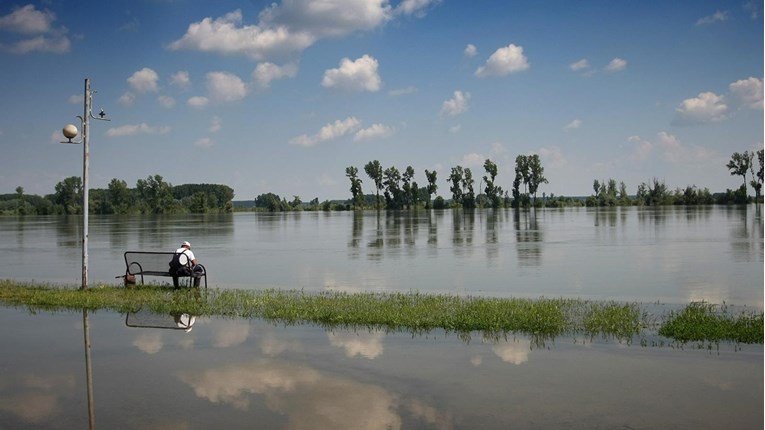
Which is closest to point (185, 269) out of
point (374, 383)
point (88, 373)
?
point (88, 373)

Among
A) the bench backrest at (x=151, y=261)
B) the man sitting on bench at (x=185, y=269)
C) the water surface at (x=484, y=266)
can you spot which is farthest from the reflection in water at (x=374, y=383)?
the water surface at (x=484, y=266)

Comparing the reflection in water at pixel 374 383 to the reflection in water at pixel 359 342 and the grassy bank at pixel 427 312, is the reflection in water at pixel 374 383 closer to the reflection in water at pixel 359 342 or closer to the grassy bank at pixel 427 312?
the reflection in water at pixel 359 342

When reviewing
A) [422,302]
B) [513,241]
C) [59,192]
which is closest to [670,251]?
[513,241]

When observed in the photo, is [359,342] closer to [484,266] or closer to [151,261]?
[151,261]

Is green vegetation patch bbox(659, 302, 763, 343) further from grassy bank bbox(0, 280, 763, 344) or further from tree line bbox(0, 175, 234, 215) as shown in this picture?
tree line bbox(0, 175, 234, 215)

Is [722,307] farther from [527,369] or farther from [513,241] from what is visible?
[513,241]

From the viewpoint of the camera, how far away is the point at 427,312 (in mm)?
14641

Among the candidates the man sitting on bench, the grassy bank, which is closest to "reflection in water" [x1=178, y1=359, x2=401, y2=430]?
the grassy bank

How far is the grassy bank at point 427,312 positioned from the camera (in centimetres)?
1304

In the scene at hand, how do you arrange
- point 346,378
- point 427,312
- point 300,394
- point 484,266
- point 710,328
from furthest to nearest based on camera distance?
point 484,266
point 427,312
point 710,328
point 346,378
point 300,394

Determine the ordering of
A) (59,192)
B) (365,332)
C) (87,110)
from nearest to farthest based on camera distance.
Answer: (365,332) < (87,110) < (59,192)

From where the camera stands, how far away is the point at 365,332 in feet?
43.8

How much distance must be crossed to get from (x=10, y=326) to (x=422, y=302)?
8446 millimetres

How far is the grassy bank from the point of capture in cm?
1304
